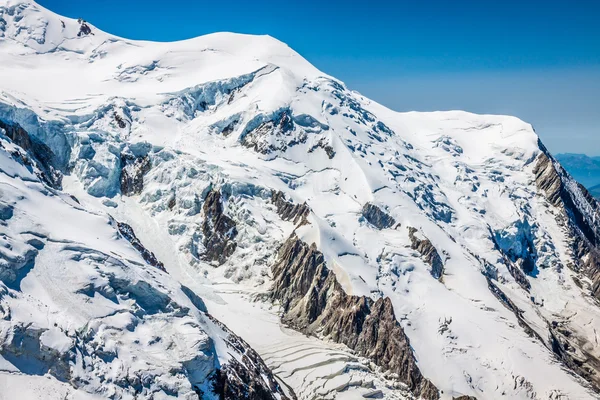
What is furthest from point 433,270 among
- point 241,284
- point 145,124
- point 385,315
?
point 145,124

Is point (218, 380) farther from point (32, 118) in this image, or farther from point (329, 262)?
point (32, 118)

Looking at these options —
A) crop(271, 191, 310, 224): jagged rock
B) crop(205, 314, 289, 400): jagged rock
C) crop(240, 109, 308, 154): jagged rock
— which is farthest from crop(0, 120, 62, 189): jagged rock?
crop(205, 314, 289, 400): jagged rock

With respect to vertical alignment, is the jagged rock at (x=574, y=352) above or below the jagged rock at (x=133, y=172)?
below

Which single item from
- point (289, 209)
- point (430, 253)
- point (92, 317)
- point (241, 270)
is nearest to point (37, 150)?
point (241, 270)

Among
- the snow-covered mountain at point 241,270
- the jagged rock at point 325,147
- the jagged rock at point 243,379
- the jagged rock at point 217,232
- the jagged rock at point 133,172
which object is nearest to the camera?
the snow-covered mountain at point 241,270

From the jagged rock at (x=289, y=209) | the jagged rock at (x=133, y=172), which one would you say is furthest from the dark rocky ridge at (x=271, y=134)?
the jagged rock at (x=133, y=172)

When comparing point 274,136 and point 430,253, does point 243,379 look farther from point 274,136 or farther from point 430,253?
point 274,136

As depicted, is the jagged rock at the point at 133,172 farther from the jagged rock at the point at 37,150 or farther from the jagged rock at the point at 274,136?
the jagged rock at the point at 274,136
